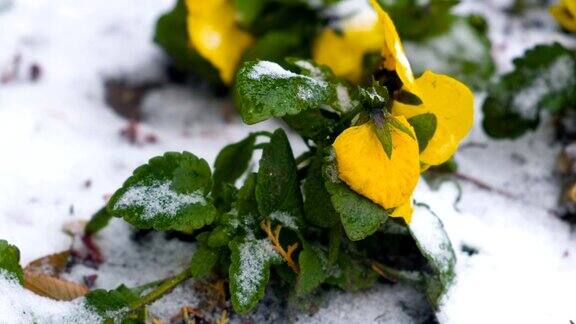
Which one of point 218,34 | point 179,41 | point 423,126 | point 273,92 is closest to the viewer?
point 273,92

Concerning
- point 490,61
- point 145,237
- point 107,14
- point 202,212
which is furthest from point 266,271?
point 107,14

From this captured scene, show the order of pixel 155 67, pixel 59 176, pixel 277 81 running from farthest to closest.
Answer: pixel 155 67, pixel 59 176, pixel 277 81

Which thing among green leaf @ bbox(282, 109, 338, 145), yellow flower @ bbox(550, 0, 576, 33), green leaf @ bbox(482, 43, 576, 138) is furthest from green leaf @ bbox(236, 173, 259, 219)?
yellow flower @ bbox(550, 0, 576, 33)

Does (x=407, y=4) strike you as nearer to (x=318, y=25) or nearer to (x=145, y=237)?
(x=318, y=25)

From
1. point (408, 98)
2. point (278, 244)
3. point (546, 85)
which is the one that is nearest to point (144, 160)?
point (278, 244)

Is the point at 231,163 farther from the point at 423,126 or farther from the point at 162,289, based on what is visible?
the point at 423,126

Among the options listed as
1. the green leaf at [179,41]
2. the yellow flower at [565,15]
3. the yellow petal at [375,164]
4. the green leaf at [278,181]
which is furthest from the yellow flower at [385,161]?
the green leaf at [179,41]
